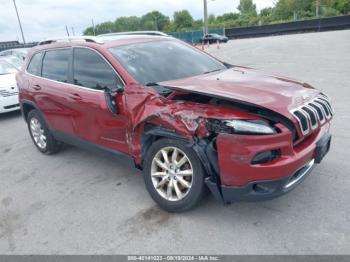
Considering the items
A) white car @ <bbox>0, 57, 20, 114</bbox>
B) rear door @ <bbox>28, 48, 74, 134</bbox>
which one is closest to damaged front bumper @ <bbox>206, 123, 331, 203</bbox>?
rear door @ <bbox>28, 48, 74, 134</bbox>

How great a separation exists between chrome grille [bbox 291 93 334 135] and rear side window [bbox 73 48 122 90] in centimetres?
192

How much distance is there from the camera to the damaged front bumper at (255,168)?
2.71 m

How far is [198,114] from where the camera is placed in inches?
116

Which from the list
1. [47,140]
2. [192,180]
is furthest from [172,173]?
[47,140]

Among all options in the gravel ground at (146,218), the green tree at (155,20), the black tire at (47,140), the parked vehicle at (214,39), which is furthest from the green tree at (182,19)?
the gravel ground at (146,218)

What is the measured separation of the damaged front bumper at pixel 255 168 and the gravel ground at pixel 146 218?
0.41 m

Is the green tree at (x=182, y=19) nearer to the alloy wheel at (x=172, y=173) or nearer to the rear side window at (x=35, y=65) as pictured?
the rear side window at (x=35, y=65)

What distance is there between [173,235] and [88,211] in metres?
1.09

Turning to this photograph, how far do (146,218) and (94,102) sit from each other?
5.00 feet

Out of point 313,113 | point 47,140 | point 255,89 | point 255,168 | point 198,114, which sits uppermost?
point 255,89

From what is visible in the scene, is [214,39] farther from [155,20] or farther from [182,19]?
[155,20]

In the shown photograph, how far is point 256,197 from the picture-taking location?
9.31 ft

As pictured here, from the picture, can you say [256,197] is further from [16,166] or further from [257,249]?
[16,166]

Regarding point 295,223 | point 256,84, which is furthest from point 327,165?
point 256,84
